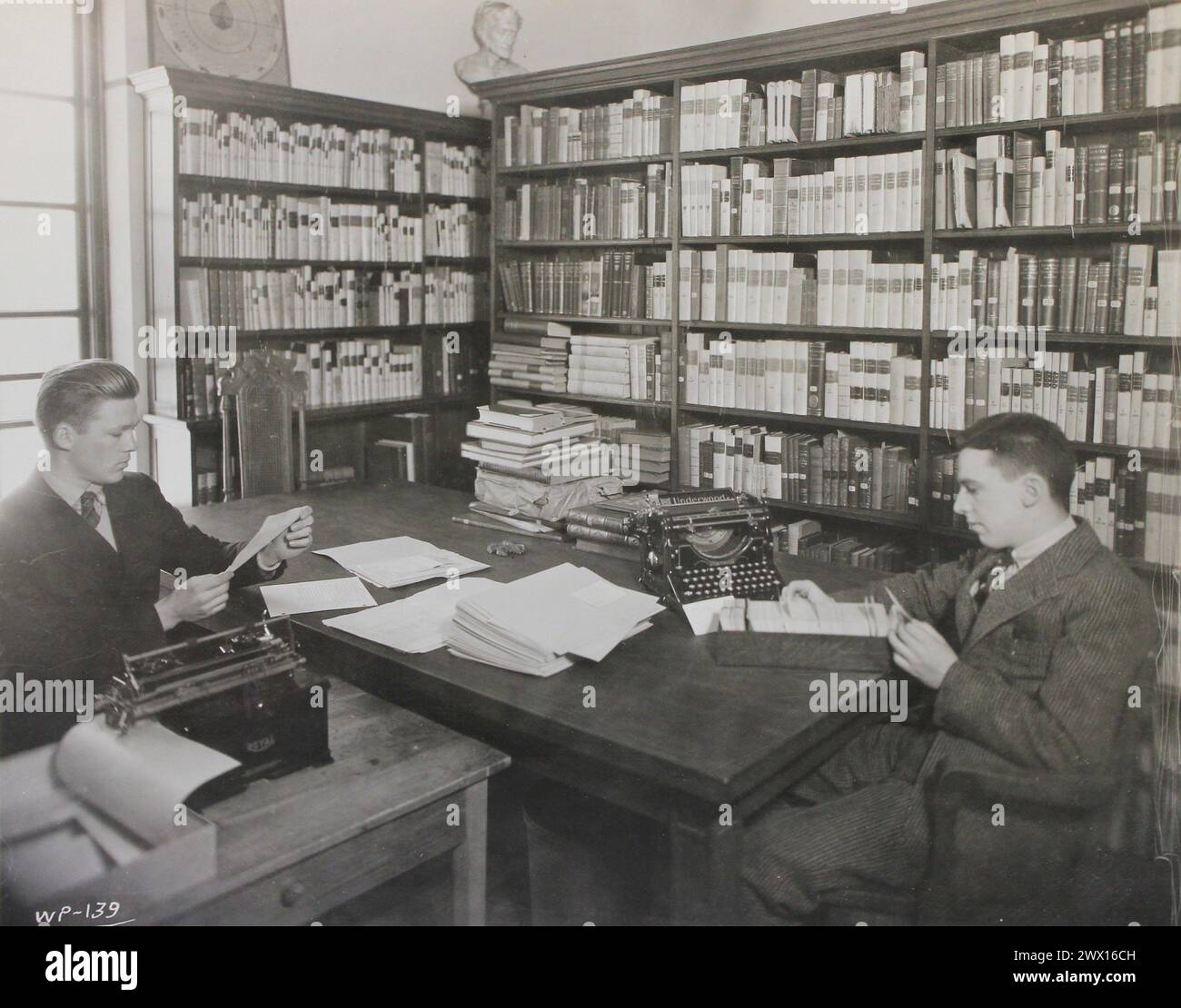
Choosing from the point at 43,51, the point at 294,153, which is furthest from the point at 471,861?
the point at 43,51

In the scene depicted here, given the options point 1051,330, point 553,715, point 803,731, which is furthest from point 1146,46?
point 553,715

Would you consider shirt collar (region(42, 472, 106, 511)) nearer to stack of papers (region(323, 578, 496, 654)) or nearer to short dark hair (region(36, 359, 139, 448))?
short dark hair (region(36, 359, 139, 448))

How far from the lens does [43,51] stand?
3.77m

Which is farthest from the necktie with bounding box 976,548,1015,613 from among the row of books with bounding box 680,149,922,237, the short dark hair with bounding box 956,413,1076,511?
the row of books with bounding box 680,149,922,237

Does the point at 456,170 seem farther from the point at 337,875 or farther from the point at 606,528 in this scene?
the point at 337,875

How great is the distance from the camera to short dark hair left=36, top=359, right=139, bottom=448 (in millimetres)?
1909

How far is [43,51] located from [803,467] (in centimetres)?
316

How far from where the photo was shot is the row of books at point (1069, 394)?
3059 millimetres

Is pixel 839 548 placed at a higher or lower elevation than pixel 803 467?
lower

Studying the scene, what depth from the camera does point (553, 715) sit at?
1616 mm

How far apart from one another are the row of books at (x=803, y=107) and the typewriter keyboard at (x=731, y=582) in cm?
196

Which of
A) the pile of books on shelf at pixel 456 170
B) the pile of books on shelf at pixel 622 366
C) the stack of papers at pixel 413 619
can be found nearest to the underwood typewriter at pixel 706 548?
the stack of papers at pixel 413 619

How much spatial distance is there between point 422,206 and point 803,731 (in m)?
3.77

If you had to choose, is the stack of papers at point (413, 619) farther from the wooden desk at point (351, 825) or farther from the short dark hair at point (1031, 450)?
the short dark hair at point (1031, 450)
